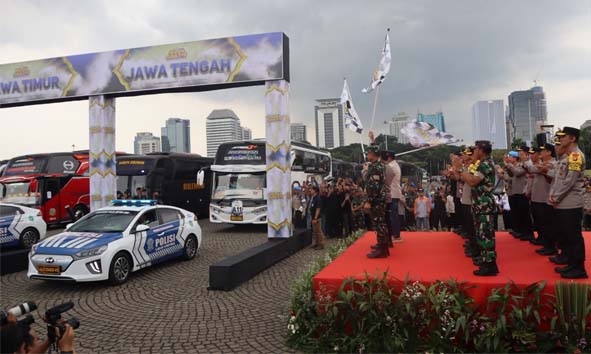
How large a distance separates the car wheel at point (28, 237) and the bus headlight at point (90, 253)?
5805 millimetres

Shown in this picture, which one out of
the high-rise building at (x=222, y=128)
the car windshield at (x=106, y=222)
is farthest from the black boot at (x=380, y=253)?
the high-rise building at (x=222, y=128)

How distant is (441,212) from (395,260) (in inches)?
339

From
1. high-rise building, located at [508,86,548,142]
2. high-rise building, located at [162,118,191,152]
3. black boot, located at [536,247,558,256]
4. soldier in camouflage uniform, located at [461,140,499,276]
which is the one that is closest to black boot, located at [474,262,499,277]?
soldier in camouflage uniform, located at [461,140,499,276]

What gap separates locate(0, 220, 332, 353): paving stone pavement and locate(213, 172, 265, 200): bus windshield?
19.5ft

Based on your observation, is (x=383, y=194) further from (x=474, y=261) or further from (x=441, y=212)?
(x=441, y=212)

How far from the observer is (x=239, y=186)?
54.9 ft

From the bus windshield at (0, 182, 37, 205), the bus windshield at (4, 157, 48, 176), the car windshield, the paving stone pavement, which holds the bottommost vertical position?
the paving stone pavement

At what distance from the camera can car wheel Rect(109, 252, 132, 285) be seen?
8367mm

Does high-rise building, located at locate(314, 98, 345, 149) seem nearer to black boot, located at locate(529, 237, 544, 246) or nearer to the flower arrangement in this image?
black boot, located at locate(529, 237, 544, 246)

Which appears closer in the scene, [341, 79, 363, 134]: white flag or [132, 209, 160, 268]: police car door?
[132, 209, 160, 268]: police car door

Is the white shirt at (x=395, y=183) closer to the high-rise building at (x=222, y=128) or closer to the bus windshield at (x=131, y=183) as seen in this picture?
the bus windshield at (x=131, y=183)

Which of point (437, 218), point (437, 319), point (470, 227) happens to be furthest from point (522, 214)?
point (437, 218)

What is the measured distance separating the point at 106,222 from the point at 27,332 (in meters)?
6.72

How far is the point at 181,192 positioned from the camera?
21.5m
